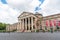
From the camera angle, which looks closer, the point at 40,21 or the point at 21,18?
the point at 40,21

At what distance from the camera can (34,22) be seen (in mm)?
150750

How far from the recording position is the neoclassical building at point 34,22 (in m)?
137

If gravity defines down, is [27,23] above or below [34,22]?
below

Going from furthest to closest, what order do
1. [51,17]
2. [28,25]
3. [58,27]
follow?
[28,25] → [51,17] → [58,27]

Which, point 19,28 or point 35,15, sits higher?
point 35,15

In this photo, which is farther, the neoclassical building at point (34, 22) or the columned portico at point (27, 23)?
the columned portico at point (27, 23)

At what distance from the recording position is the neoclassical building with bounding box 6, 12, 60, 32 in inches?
5379

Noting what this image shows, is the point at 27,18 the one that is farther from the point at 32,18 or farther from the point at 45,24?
the point at 45,24

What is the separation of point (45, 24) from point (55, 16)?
12.0 metres

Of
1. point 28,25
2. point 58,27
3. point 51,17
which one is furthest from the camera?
point 28,25

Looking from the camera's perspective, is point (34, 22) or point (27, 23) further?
point (27, 23)

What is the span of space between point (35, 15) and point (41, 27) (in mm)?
13744

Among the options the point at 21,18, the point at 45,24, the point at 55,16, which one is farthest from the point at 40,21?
the point at 21,18

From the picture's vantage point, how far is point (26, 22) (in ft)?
518
